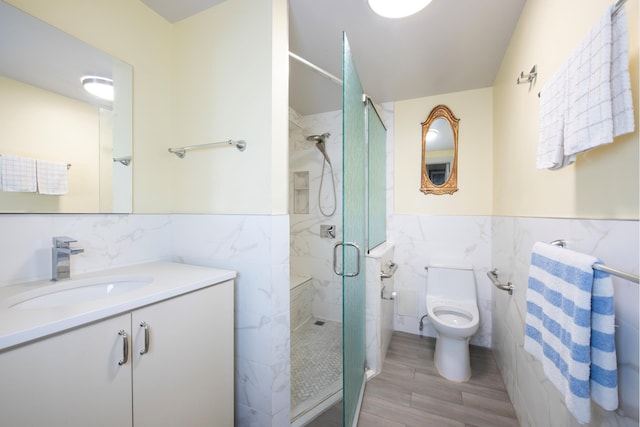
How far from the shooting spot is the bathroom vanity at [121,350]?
2.03 feet

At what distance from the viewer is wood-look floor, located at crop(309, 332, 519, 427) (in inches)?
57.0

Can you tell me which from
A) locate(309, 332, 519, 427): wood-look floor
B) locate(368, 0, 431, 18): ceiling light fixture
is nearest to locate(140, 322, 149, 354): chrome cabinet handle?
locate(309, 332, 519, 427): wood-look floor

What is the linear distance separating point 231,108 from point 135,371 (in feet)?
4.11

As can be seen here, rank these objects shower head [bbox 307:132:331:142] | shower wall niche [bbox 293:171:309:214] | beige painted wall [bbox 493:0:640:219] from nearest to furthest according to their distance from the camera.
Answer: beige painted wall [bbox 493:0:640:219] < shower head [bbox 307:132:331:142] < shower wall niche [bbox 293:171:309:214]

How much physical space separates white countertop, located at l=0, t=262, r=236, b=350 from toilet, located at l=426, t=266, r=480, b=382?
1642mm

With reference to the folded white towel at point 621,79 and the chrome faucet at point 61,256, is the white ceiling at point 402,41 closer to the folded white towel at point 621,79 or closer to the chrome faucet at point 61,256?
the folded white towel at point 621,79

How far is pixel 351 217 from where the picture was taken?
4.15 feet

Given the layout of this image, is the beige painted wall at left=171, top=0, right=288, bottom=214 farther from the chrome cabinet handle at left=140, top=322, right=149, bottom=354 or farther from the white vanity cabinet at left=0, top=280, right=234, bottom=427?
the chrome cabinet handle at left=140, top=322, right=149, bottom=354

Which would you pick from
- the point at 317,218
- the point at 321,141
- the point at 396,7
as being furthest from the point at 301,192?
the point at 396,7

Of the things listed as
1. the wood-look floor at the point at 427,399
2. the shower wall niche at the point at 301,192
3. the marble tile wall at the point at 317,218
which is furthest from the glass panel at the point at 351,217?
the shower wall niche at the point at 301,192

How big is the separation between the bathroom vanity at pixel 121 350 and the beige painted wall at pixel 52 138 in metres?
0.35

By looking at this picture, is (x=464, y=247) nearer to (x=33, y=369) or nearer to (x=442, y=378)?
(x=442, y=378)

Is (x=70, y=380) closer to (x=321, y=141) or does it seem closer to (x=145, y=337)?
(x=145, y=337)

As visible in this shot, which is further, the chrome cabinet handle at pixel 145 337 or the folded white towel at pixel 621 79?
the chrome cabinet handle at pixel 145 337
